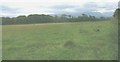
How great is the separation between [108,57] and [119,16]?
0.56m

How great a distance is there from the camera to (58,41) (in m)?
3.31

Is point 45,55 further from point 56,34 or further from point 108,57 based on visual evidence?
point 108,57

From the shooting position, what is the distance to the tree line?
3240 mm

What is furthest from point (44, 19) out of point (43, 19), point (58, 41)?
point (58, 41)

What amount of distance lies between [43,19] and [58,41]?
14.5 inches

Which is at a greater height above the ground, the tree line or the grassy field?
the tree line

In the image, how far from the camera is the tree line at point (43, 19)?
324 centimetres

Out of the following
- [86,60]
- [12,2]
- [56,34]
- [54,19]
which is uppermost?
[12,2]

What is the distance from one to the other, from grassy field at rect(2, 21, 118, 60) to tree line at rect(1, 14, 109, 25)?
0.18 ft

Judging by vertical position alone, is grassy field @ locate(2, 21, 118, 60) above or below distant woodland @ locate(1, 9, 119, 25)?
below

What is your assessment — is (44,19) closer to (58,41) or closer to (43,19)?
(43,19)

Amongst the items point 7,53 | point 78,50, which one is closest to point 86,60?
point 78,50

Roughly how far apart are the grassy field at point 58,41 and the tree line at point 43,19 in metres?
0.06

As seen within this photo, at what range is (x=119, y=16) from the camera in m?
3.05
